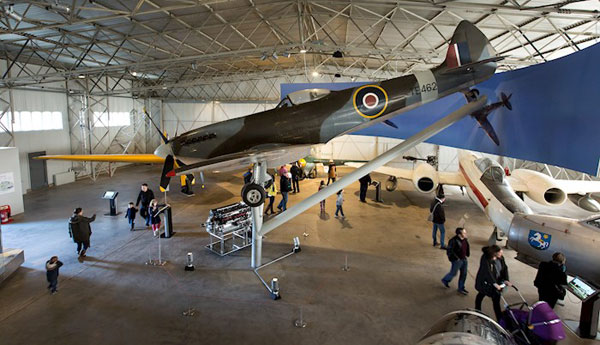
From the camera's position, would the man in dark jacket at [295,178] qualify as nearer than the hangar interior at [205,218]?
No

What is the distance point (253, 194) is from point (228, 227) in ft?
8.65

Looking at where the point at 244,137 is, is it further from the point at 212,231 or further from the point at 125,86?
the point at 125,86

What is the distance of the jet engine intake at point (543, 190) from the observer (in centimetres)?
939

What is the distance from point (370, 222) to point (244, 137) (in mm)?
5899

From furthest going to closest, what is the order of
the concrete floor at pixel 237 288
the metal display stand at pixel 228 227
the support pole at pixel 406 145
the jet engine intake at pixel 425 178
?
the jet engine intake at pixel 425 178, the metal display stand at pixel 228 227, the concrete floor at pixel 237 288, the support pole at pixel 406 145

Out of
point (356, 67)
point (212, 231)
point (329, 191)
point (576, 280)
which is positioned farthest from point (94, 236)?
point (356, 67)

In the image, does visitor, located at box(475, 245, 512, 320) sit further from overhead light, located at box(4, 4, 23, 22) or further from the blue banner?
overhead light, located at box(4, 4, 23, 22)

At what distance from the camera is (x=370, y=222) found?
1048 centimetres

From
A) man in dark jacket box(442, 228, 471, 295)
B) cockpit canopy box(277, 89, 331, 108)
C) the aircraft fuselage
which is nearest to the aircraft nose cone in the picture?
the aircraft fuselage

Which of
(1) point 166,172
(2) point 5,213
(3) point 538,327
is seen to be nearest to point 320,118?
(1) point 166,172

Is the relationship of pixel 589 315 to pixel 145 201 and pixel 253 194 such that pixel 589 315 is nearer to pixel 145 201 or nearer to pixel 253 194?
pixel 253 194

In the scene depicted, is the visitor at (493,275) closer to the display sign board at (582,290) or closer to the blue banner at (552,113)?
the display sign board at (582,290)

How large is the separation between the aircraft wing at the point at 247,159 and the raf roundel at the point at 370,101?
1169 mm

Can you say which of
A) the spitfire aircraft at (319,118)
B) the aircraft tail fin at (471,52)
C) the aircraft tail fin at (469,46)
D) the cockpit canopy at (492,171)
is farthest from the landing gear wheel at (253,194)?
the cockpit canopy at (492,171)
